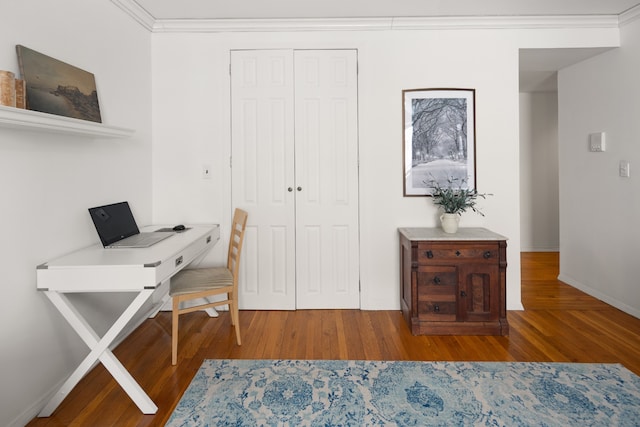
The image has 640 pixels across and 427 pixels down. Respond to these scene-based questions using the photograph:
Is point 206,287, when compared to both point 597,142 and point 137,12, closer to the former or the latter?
point 137,12

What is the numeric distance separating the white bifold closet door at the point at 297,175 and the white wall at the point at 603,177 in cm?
230

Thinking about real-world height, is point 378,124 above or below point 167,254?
above

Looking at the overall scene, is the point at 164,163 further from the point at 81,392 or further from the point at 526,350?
the point at 526,350

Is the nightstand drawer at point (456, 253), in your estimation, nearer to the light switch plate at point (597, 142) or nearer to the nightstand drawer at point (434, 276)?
the nightstand drawer at point (434, 276)

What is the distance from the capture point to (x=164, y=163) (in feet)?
11.3

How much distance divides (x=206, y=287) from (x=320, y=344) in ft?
2.95

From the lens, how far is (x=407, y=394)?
2.14 metres

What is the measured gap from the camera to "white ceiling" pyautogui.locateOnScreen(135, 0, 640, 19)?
9.93ft

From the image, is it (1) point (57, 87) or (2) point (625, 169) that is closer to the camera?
(1) point (57, 87)

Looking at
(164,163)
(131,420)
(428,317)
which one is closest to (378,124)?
(428,317)

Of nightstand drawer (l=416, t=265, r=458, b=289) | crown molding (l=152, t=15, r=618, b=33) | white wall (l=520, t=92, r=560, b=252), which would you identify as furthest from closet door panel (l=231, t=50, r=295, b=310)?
white wall (l=520, t=92, r=560, b=252)

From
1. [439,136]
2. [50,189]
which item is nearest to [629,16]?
[439,136]

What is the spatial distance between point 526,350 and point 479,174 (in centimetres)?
149

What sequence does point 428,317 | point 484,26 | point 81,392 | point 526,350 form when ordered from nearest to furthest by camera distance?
point 81,392
point 526,350
point 428,317
point 484,26
